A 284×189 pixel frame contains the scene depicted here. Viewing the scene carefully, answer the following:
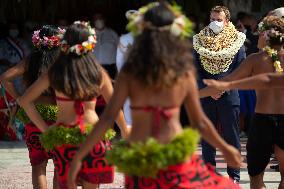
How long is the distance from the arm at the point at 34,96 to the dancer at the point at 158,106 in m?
1.37

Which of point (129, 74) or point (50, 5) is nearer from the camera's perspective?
point (129, 74)

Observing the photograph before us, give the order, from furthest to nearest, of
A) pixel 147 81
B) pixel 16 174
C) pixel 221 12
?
1. pixel 16 174
2. pixel 221 12
3. pixel 147 81

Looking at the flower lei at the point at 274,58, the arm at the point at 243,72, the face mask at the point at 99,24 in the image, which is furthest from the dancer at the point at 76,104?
the face mask at the point at 99,24

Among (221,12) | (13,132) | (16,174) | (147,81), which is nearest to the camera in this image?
(147,81)

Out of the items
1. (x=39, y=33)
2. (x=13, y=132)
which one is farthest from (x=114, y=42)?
(x=39, y=33)

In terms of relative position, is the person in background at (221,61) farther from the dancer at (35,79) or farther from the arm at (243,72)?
the dancer at (35,79)

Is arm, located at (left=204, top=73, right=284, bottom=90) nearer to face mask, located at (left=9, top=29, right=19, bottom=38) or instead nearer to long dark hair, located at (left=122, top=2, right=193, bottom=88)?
long dark hair, located at (left=122, top=2, right=193, bottom=88)

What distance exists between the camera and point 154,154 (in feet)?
15.8

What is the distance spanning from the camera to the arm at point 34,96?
20.7ft

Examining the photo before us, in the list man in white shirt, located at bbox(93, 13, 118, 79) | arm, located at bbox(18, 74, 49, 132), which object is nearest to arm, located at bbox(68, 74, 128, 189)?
arm, located at bbox(18, 74, 49, 132)

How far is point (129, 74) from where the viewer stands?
4926 mm

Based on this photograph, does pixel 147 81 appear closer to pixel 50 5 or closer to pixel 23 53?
pixel 23 53

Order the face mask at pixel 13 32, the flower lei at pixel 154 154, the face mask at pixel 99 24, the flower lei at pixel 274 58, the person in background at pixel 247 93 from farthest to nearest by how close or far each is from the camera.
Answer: the face mask at pixel 13 32
the face mask at pixel 99 24
the person in background at pixel 247 93
the flower lei at pixel 274 58
the flower lei at pixel 154 154

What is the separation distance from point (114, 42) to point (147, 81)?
29.0 ft
